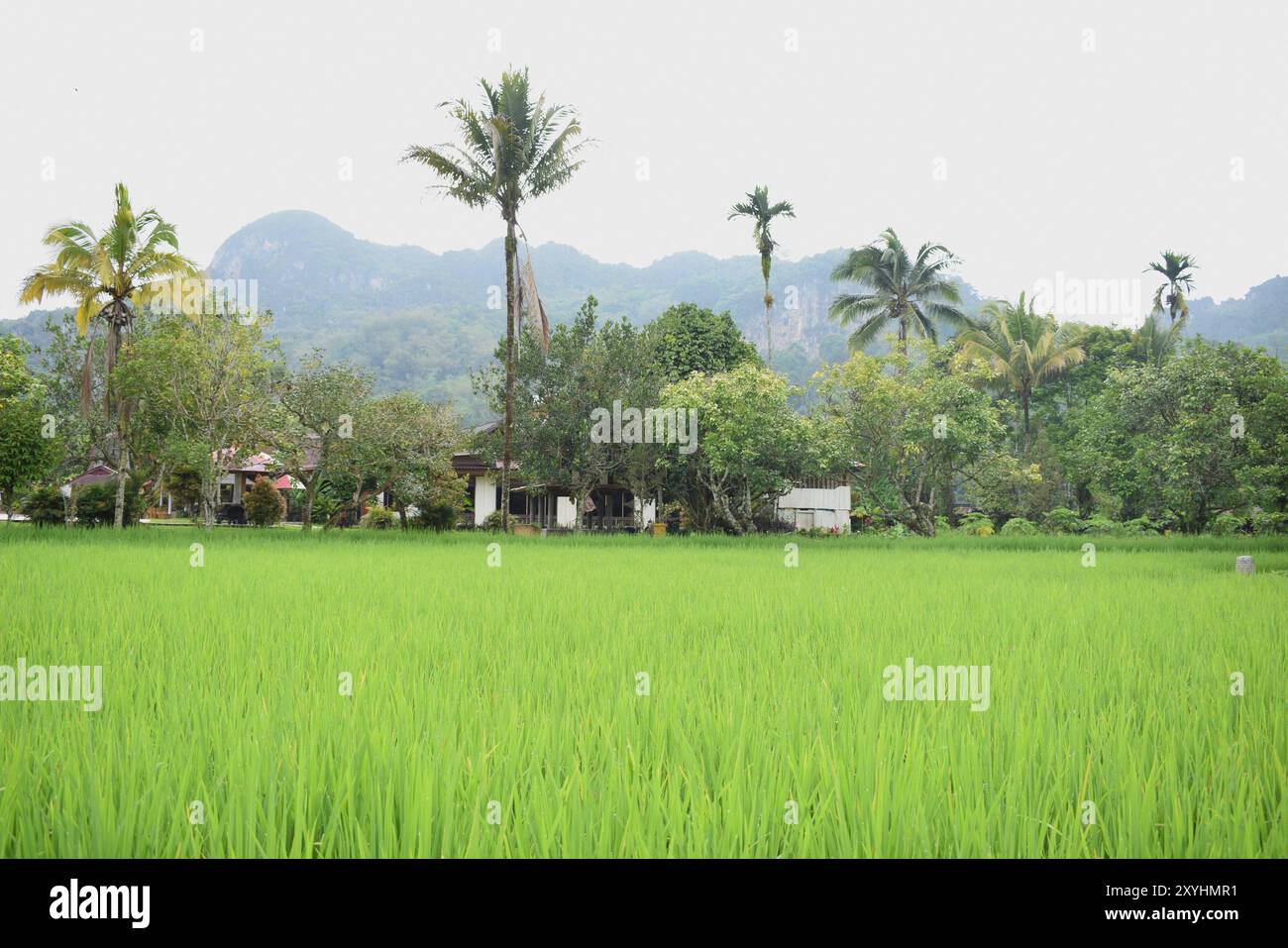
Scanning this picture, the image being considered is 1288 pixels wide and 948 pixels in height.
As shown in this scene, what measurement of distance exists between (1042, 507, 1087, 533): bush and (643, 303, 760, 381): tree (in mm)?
13348

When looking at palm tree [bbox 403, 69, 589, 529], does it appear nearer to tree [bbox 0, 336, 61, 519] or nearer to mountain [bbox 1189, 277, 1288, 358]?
tree [bbox 0, 336, 61, 519]

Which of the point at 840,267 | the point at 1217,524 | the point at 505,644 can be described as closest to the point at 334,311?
the point at 840,267

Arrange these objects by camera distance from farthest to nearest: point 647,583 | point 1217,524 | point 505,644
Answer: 1. point 1217,524
2. point 647,583
3. point 505,644

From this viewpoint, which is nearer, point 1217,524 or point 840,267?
point 1217,524

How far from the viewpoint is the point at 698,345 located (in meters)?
32.8

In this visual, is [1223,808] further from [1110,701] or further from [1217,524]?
[1217,524]

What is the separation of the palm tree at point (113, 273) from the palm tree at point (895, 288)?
1036 inches

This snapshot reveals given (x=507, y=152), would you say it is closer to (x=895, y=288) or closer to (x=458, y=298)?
(x=895, y=288)

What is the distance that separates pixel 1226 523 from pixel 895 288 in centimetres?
1632

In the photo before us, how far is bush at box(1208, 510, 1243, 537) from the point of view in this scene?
25094mm

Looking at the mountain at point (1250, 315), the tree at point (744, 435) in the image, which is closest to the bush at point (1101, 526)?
the tree at point (744, 435)

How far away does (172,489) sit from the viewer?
3238 centimetres
